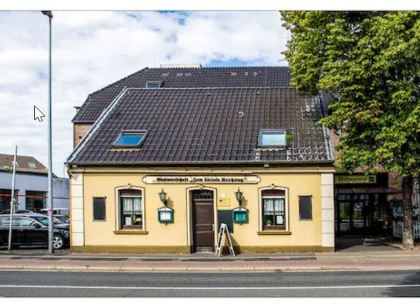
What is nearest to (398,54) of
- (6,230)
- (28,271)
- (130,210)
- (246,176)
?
(246,176)

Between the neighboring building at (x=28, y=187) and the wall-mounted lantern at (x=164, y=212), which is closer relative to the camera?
the wall-mounted lantern at (x=164, y=212)

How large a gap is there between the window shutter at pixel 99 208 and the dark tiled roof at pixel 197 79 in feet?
70.2

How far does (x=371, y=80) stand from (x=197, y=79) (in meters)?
26.6

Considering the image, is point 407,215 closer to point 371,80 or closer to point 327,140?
point 327,140

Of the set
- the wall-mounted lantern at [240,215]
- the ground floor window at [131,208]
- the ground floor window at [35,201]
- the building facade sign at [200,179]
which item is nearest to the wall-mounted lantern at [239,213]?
the wall-mounted lantern at [240,215]

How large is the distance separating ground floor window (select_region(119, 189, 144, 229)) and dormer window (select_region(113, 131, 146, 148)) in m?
A: 1.91

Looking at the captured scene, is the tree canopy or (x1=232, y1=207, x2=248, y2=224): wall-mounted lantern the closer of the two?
the tree canopy

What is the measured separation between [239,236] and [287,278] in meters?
6.11

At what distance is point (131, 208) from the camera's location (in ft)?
73.2

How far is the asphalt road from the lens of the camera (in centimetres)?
1306

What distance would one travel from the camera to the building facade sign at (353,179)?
2787 cm

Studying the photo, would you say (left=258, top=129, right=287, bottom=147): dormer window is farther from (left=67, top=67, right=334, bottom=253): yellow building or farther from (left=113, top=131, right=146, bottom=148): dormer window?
(left=113, top=131, right=146, bottom=148): dormer window

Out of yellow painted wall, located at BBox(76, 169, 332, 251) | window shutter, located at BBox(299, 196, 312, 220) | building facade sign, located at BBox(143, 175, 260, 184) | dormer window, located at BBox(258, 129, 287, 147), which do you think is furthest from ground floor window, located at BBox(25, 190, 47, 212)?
window shutter, located at BBox(299, 196, 312, 220)

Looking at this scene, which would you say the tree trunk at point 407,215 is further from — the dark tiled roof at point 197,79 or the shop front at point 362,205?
the dark tiled roof at point 197,79
